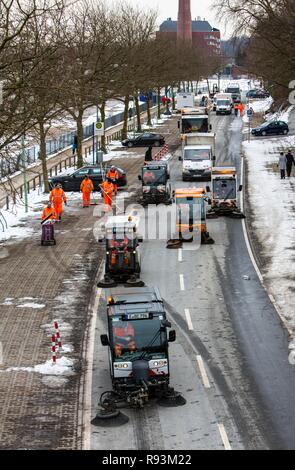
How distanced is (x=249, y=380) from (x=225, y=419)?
2632 millimetres

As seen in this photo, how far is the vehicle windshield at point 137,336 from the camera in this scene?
2069cm

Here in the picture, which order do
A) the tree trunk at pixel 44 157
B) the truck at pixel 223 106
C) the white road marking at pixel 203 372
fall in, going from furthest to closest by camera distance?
1. the truck at pixel 223 106
2. the tree trunk at pixel 44 157
3. the white road marking at pixel 203 372

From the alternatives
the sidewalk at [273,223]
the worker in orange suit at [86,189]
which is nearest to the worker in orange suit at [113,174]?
the worker in orange suit at [86,189]

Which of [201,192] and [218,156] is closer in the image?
[201,192]

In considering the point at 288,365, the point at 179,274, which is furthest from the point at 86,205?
the point at 288,365

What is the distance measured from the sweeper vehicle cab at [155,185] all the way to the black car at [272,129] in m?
31.7

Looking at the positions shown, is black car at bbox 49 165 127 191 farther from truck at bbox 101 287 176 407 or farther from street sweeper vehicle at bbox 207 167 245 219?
truck at bbox 101 287 176 407

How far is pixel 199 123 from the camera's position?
6744 cm

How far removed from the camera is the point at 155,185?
4553cm

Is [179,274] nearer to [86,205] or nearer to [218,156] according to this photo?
[86,205]

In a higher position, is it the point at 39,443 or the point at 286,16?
the point at 286,16

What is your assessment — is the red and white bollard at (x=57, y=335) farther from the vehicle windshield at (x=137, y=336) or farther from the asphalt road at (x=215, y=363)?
the vehicle windshield at (x=137, y=336)

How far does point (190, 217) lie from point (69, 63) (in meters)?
19.5

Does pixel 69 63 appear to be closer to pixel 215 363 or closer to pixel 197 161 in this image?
pixel 197 161
